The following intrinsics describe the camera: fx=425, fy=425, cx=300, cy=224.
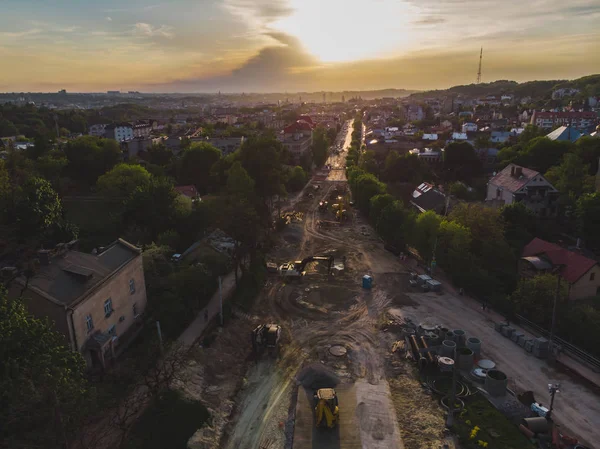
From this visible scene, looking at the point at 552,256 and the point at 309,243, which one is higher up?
the point at 552,256

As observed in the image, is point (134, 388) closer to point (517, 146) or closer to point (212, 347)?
point (212, 347)

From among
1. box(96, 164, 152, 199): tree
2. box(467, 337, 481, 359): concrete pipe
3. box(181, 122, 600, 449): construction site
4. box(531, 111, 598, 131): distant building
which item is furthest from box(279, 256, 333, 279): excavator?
box(531, 111, 598, 131): distant building

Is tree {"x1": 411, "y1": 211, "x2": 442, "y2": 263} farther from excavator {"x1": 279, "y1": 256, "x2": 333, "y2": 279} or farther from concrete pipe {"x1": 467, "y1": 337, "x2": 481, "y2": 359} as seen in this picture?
concrete pipe {"x1": 467, "y1": 337, "x2": 481, "y2": 359}

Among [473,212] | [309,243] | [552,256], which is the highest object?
[473,212]

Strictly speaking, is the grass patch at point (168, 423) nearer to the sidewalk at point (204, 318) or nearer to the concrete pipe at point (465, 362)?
the sidewalk at point (204, 318)

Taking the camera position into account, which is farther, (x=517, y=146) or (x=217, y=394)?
(x=517, y=146)

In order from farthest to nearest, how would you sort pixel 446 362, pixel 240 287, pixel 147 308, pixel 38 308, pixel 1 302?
pixel 240 287
pixel 147 308
pixel 446 362
pixel 38 308
pixel 1 302

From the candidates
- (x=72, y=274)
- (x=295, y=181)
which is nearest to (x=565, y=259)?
(x=72, y=274)

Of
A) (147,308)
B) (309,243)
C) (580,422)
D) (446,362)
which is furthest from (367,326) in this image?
(309,243)
